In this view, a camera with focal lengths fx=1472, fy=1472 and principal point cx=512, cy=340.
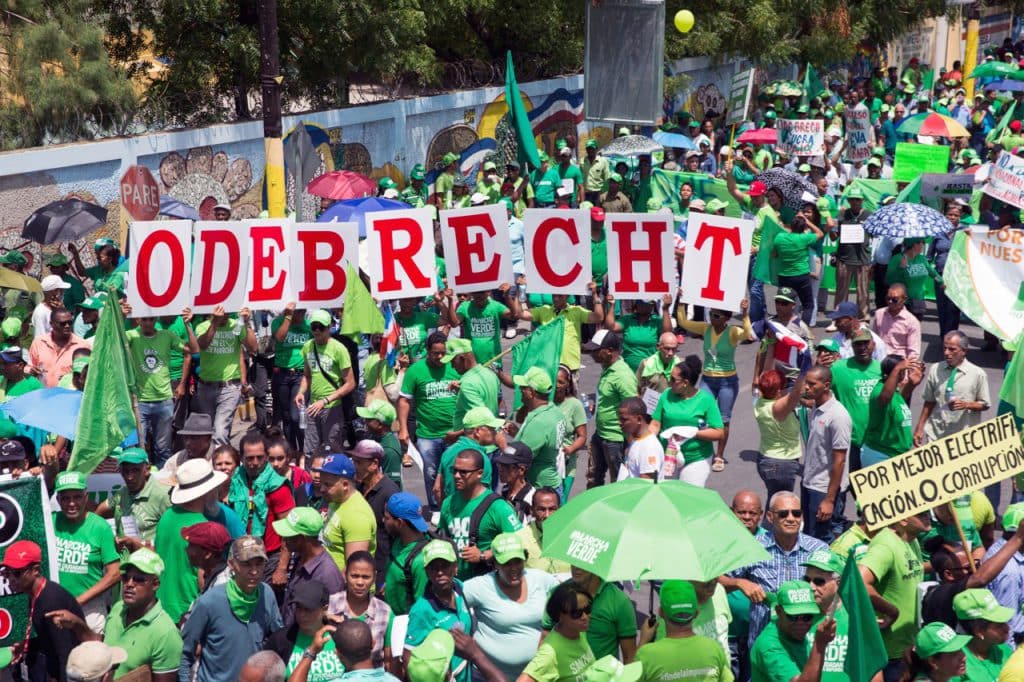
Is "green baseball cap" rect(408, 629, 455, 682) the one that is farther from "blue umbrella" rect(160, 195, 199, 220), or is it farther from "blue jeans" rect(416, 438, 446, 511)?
"blue umbrella" rect(160, 195, 199, 220)

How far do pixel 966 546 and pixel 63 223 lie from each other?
10.1 metres

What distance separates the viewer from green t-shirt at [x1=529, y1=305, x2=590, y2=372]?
11.4 metres

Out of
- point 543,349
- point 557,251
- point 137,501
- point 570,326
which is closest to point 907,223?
point 557,251

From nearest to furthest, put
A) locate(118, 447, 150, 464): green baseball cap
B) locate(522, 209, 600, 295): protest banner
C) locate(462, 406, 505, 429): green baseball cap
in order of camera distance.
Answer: locate(118, 447, 150, 464): green baseball cap
locate(462, 406, 505, 429): green baseball cap
locate(522, 209, 600, 295): protest banner

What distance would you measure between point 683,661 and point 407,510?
1859mm

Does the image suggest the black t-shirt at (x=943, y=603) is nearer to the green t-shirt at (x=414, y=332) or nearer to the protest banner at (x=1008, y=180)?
the green t-shirt at (x=414, y=332)

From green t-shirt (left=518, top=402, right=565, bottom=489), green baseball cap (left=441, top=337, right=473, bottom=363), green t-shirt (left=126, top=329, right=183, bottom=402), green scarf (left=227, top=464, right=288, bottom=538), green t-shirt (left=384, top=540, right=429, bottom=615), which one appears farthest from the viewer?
green t-shirt (left=126, top=329, right=183, bottom=402)

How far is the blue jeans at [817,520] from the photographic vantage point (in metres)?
9.38

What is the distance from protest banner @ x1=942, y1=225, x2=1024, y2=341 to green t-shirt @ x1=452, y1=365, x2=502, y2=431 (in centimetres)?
482

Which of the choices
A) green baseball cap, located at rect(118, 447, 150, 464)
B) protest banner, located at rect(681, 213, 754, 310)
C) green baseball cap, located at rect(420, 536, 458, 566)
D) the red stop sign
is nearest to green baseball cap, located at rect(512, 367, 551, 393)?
protest banner, located at rect(681, 213, 754, 310)

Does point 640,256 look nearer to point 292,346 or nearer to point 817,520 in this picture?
point 292,346

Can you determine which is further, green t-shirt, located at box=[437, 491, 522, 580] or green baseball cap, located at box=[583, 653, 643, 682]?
green t-shirt, located at box=[437, 491, 522, 580]

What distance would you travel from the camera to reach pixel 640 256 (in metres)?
11.8

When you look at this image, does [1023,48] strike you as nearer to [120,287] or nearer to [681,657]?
[120,287]
